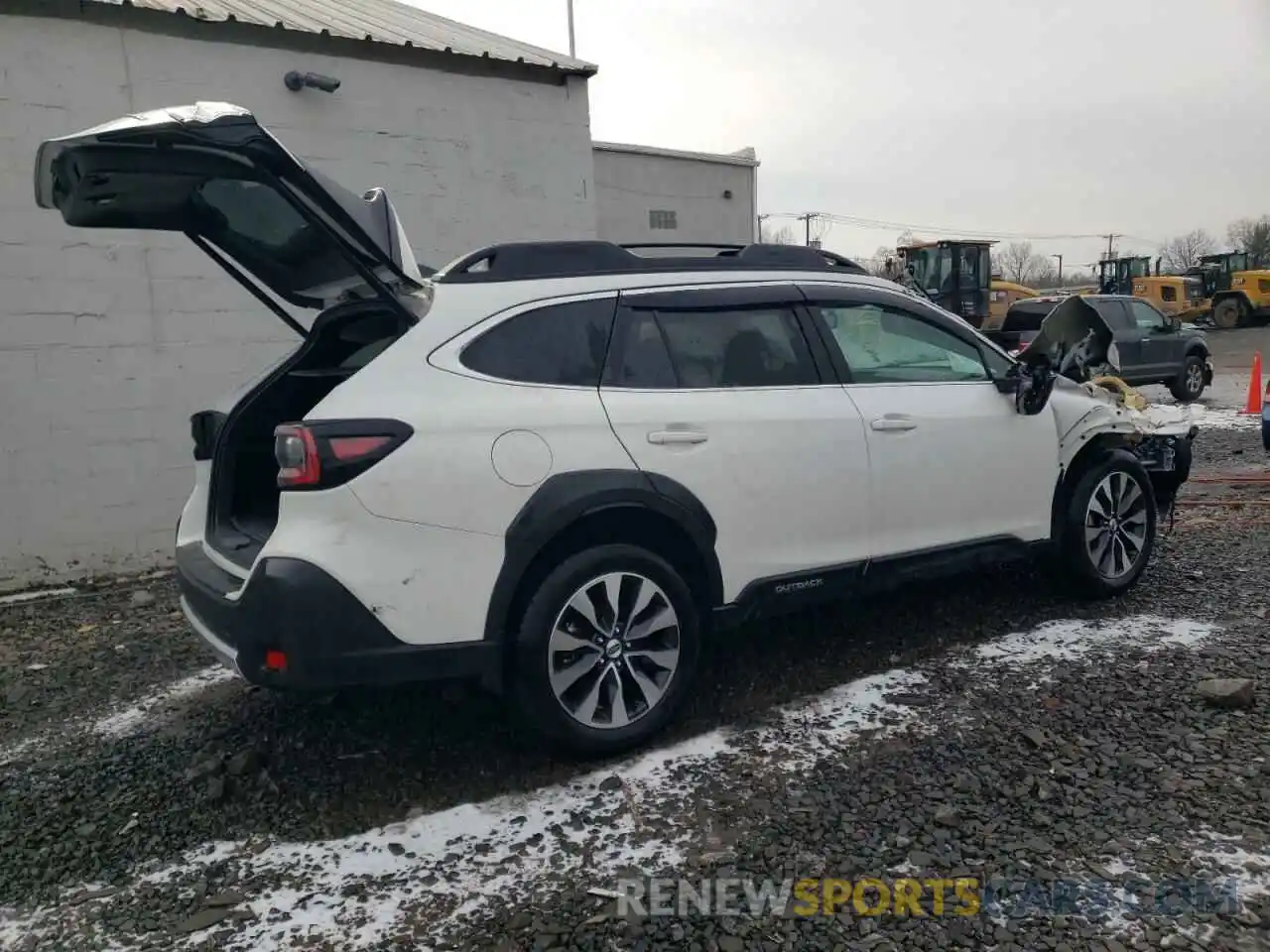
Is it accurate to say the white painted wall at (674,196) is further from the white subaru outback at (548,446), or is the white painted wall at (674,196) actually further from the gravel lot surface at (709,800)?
the gravel lot surface at (709,800)

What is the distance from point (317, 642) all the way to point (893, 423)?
8.21ft

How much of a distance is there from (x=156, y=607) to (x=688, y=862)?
4.30 meters

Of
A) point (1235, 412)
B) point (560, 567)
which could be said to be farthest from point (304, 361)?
point (1235, 412)

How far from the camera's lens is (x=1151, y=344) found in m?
14.8

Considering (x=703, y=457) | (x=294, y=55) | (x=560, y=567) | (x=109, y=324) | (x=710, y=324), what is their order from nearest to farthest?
(x=560, y=567)
(x=703, y=457)
(x=710, y=324)
(x=109, y=324)
(x=294, y=55)

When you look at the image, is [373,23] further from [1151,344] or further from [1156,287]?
[1156,287]

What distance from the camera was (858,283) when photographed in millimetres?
4215

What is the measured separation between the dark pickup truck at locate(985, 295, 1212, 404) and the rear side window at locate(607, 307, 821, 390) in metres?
11.5


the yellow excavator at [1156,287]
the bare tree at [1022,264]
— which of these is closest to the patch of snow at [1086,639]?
the yellow excavator at [1156,287]

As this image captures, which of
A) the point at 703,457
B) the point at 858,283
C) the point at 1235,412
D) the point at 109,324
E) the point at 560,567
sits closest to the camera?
the point at 560,567

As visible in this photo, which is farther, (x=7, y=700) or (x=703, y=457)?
(x=7, y=700)

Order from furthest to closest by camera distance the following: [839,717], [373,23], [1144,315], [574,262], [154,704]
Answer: [1144,315] < [373,23] < [154,704] < [839,717] < [574,262]

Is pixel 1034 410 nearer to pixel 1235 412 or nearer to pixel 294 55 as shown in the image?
pixel 294 55

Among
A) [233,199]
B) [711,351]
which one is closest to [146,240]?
[233,199]
